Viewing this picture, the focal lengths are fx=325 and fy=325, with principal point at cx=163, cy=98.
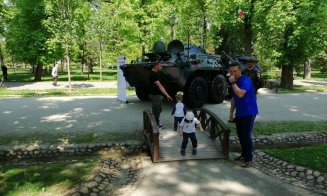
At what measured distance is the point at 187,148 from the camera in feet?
27.0

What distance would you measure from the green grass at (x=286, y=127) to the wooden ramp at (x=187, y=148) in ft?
4.33

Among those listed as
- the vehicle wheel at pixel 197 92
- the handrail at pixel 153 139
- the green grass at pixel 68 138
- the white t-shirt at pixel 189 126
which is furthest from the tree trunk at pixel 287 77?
the white t-shirt at pixel 189 126

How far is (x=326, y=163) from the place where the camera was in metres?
7.22

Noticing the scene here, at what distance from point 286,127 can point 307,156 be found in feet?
8.70

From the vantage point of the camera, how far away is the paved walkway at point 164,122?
6.17 meters

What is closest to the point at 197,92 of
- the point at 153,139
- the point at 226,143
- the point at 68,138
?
the point at 226,143

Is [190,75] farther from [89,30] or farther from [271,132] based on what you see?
[89,30]

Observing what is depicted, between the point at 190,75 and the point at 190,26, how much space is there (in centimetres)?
1449

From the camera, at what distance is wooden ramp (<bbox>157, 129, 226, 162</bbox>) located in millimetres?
7743

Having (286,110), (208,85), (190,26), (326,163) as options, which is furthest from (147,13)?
(326,163)

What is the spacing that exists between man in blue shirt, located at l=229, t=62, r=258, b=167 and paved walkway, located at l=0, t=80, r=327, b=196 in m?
0.52

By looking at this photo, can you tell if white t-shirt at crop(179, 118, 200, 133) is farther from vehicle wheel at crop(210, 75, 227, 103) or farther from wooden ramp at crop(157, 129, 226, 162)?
vehicle wheel at crop(210, 75, 227, 103)

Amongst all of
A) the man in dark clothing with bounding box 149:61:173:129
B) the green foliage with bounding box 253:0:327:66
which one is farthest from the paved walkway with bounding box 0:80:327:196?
the green foliage with bounding box 253:0:327:66

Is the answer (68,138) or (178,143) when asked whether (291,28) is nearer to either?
(178,143)
